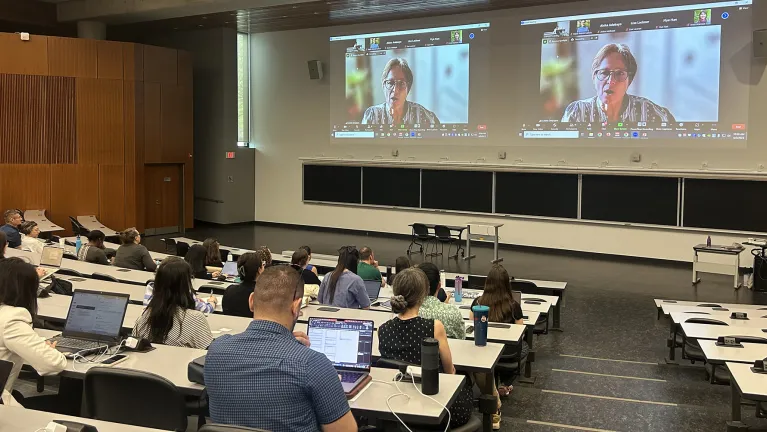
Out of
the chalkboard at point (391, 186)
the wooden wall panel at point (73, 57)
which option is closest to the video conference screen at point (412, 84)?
the chalkboard at point (391, 186)

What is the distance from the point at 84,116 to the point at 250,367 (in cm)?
1292

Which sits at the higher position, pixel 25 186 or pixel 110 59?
→ pixel 110 59

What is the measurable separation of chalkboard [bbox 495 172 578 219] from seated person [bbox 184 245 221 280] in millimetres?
6848

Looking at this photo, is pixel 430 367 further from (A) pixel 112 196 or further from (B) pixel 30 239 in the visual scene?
(A) pixel 112 196

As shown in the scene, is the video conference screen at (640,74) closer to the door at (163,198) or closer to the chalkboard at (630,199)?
the chalkboard at (630,199)

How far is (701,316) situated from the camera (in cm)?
573

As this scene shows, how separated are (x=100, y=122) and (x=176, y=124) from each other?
1.78 meters

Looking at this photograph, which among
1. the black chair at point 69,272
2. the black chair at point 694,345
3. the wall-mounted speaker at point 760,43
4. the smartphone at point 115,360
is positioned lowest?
the black chair at point 694,345

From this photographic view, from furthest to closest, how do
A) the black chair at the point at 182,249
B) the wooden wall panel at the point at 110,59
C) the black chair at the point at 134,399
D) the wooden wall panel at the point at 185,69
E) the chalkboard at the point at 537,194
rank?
the wooden wall panel at the point at 185,69
the wooden wall panel at the point at 110,59
the chalkboard at the point at 537,194
the black chair at the point at 182,249
the black chair at the point at 134,399

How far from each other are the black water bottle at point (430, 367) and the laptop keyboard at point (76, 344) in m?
1.93

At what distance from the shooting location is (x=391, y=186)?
14578 mm

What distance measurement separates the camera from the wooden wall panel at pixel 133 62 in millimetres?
14273

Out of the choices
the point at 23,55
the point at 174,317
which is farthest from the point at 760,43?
the point at 23,55

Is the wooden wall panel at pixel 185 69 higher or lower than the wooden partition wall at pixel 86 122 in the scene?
higher
